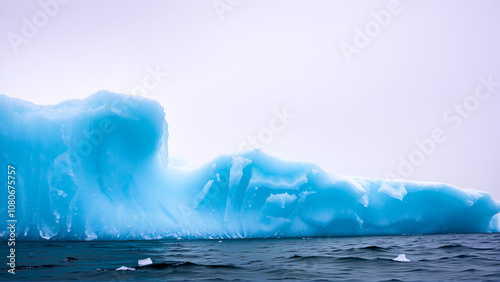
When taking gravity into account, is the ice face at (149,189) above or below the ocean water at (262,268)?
above

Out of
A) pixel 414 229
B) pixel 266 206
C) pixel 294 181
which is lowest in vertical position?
pixel 414 229

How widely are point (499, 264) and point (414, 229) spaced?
38.2 feet

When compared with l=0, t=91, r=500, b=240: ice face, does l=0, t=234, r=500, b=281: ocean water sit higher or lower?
Result: lower

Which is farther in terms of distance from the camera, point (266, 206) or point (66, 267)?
point (266, 206)

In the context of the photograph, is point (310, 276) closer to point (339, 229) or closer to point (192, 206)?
point (192, 206)

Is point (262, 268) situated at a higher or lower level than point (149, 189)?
lower

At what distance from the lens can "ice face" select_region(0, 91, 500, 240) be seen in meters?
10.8

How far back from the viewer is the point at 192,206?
42.8ft

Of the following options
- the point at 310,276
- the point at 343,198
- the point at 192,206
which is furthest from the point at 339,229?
the point at 310,276

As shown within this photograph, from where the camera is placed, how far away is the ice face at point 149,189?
424 inches

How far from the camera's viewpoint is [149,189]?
498 inches

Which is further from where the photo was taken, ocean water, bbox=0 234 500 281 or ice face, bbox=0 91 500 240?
ice face, bbox=0 91 500 240

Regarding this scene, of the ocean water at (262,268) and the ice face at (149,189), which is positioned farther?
the ice face at (149,189)

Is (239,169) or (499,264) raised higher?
(239,169)
